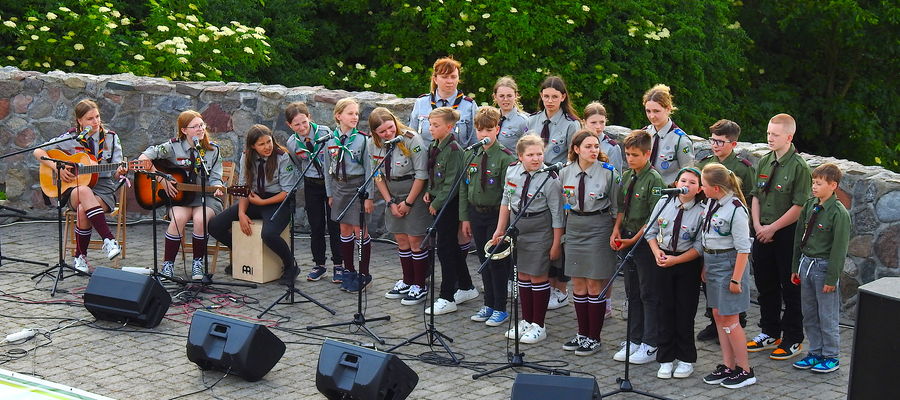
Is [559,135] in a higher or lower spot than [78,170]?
higher

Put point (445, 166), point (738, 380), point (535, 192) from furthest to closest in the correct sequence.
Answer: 1. point (445, 166)
2. point (535, 192)
3. point (738, 380)

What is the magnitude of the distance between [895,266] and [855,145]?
384 inches

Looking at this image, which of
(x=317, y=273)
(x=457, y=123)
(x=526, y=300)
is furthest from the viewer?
(x=317, y=273)

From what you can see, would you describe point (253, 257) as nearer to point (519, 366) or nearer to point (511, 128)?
point (511, 128)

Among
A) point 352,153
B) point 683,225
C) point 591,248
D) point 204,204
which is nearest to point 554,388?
point 683,225

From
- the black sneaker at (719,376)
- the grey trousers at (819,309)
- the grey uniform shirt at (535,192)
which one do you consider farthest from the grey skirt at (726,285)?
the grey uniform shirt at (535,192)

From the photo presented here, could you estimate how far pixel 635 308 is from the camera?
895cm

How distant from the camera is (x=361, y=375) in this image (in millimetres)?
7742

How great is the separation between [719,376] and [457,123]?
126 inches

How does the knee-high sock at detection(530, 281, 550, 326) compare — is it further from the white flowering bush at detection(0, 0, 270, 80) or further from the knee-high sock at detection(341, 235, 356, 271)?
the white flowering bush at detection(0, 0, 270, 80)

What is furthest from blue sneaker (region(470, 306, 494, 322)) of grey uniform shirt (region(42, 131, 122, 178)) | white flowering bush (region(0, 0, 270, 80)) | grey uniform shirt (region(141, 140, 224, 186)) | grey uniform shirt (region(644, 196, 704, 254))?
white flowering bush (region(0, 0, 270, 80))

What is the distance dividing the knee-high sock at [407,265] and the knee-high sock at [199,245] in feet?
5.82

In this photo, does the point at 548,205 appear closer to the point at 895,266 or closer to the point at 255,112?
the point at 895,266

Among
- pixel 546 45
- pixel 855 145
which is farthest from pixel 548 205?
pixel 855 145
